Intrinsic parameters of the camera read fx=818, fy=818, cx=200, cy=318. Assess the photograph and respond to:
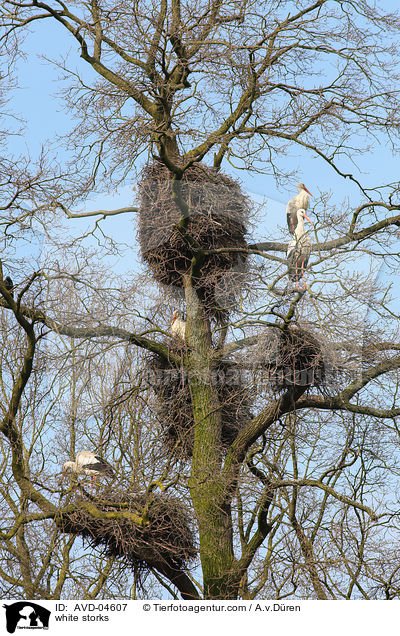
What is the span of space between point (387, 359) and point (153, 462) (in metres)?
2.66

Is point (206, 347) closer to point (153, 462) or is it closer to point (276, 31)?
point (153, 462)

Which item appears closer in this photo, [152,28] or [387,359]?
[152,28]

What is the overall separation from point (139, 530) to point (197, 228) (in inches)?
127

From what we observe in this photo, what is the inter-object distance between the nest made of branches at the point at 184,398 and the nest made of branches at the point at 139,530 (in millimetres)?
1004

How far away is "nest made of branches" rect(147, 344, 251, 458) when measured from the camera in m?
8.90

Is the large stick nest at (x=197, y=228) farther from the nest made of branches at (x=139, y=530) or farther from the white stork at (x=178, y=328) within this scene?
the nest made of branches at (x=139, y=530)

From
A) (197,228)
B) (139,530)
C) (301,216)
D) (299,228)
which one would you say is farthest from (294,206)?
(139,530)

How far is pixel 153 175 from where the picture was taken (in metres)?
9.36

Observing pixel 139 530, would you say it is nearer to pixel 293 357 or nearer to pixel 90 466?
pixel 90 466

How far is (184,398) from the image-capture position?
9086 millimetres
